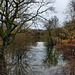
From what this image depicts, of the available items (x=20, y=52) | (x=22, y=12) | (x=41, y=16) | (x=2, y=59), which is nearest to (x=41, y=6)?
(x=41, y=16)

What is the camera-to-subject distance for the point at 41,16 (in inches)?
434

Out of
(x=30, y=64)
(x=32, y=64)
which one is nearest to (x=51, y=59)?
(x=32, y=64)

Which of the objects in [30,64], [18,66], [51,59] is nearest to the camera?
[18,66]

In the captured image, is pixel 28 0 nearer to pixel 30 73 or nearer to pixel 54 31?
pixel 30 73

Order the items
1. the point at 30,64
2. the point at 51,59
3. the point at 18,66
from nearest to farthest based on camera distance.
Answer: the point at 18,66 → the point at 30,64 → the point at 51,59

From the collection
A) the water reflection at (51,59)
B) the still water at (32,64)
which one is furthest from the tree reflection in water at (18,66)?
the water reflection at (51,59)

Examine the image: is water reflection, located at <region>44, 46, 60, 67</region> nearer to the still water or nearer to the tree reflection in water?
the still water

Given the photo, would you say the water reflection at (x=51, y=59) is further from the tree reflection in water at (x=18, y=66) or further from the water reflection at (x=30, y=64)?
the tree reflection in water at (x=18, y=66)

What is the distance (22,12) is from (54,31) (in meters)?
19.5

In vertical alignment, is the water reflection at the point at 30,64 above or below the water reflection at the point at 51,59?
above

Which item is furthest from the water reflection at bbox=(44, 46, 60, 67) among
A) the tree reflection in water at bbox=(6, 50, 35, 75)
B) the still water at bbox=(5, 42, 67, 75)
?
the tree reflection in water at bbox=(6, 50, 35, 75)

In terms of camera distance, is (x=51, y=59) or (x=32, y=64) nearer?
(x=32, y=64)

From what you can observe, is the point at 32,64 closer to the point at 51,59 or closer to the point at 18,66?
the point at 18,66

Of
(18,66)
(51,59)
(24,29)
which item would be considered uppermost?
(24,29)
